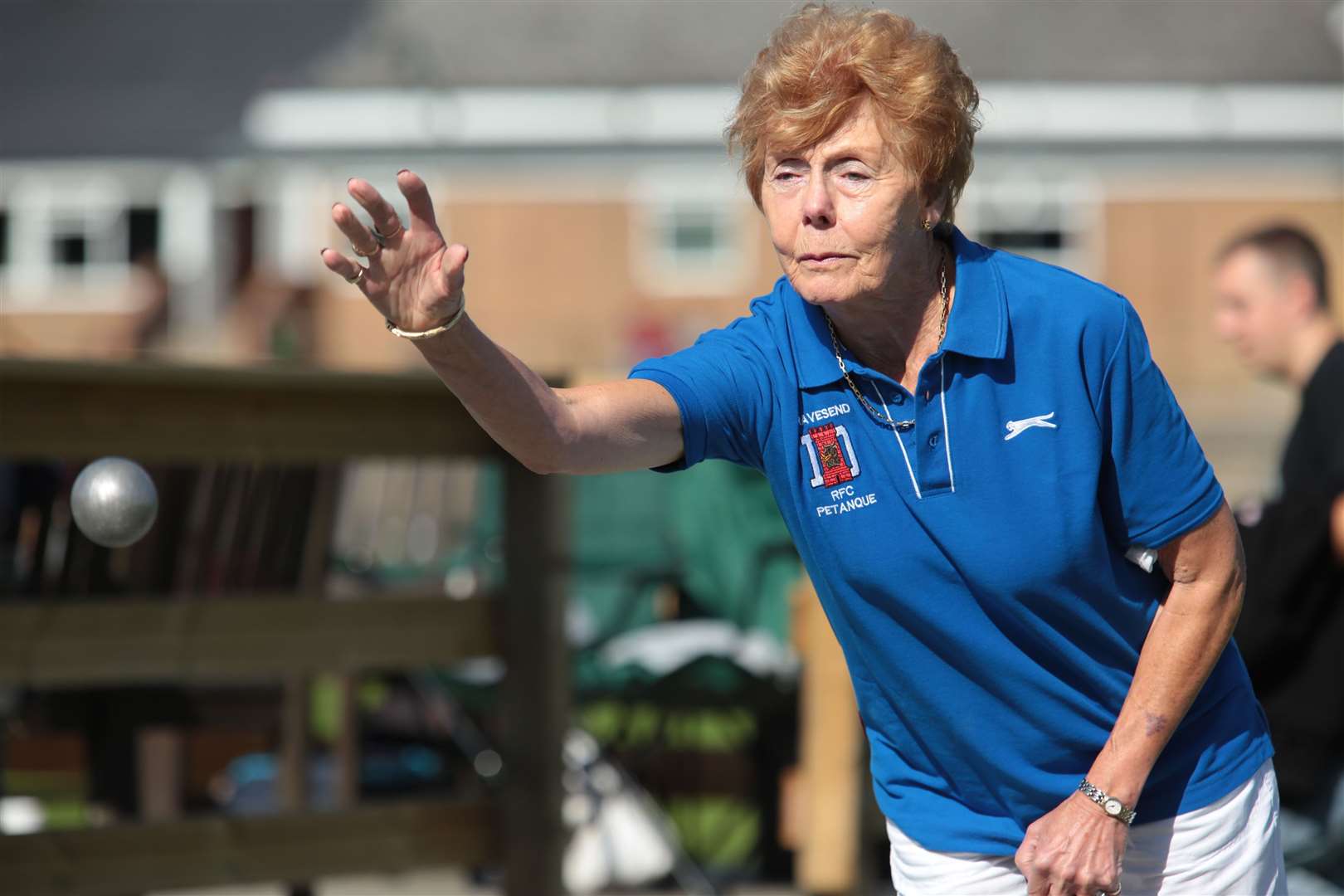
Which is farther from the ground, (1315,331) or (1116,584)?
(1315,331)

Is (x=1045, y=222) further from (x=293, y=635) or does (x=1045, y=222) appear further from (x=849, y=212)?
(x=849, y=212)

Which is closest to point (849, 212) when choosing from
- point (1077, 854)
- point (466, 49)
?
point (1077, 854)

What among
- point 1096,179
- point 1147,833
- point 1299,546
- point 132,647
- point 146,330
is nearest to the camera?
point 1147,833

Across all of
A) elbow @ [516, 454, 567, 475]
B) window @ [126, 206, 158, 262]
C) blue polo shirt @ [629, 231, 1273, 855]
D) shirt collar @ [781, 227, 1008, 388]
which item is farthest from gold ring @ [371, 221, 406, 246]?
window @ [126, 206, 158, 262]

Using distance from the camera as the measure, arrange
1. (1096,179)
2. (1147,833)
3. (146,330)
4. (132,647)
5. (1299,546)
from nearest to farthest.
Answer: (1147,833), (132,647), (1299,546), (146,330), (1096,179)

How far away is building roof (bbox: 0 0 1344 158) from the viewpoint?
1398 cm

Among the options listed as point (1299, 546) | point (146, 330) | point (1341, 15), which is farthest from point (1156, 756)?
point (1341, 15)

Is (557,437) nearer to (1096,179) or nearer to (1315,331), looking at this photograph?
(1315,331)

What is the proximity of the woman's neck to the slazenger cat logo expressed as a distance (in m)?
0.11

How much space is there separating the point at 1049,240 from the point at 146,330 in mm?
18592

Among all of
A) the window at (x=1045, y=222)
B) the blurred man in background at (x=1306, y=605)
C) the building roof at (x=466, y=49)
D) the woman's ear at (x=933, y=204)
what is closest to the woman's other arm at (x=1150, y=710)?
the woman's ear at (x=933, y=204)

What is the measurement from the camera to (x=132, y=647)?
3576mm

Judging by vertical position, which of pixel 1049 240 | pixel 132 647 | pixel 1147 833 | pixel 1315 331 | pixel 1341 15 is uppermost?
pixel 1341 15

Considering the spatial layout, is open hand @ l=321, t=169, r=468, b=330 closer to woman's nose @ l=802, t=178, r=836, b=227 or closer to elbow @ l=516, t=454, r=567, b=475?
elbow @ l=516, t=454, r=567, b=475
